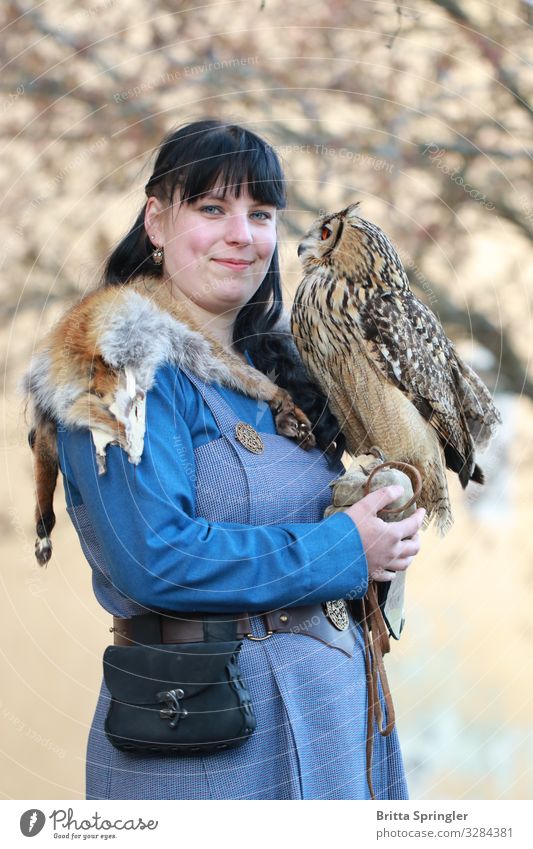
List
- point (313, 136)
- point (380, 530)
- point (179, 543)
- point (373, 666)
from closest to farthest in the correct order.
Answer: point (179, 543), point (380, 530), point (373, 666), point (313, 136)

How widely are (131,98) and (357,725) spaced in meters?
2.41

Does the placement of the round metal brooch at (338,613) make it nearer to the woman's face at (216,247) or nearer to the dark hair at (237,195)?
the dark hair at (237,195)

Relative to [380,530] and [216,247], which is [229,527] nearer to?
[380,530]

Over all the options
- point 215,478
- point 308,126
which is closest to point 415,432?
point 215,478

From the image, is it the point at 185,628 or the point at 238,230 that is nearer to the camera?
the point at 185,628

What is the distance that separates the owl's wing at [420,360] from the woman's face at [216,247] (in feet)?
0.67

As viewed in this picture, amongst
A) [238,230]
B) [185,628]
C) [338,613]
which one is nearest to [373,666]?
[338,613]

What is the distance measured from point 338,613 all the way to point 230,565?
0.26 m

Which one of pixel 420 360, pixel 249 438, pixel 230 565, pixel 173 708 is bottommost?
pixel 173 708

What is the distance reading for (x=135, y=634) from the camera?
150 centimetres

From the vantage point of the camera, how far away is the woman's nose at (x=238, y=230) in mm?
1637

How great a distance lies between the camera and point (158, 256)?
1717 mm
